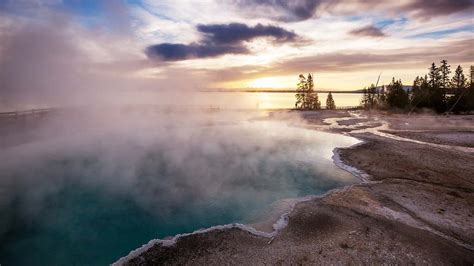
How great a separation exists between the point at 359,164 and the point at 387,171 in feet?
7.70

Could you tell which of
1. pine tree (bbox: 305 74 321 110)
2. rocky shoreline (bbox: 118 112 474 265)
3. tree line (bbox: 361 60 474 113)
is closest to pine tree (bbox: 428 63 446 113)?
tree line (bbox: 361 60 474 113)

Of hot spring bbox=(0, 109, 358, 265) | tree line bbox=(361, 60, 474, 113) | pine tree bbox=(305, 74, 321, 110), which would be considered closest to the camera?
hot spring bbox=(0, 109, 358, 265)

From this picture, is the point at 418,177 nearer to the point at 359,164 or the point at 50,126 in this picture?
the point at 359,164

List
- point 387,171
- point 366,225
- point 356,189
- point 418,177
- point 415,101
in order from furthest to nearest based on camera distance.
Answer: point 415,101, point 387,171, point 418,177, point 356,189, point 366,225

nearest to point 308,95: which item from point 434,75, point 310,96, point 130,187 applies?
point 310,96

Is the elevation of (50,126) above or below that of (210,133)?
above

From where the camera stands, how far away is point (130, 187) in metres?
16.8

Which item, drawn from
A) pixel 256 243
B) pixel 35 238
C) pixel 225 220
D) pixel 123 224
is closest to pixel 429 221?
pixel 256 243

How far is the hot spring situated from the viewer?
11273mm

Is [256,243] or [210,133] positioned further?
[210,133]

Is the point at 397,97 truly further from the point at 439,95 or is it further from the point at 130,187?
the point at 130,187

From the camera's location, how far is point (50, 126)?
3647 centimetres

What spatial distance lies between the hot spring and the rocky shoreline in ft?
5.64

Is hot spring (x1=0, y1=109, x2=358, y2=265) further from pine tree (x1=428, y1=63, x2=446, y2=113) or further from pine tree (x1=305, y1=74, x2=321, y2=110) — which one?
pine tree (x1=305, y1=74, x2=321, y2=110)
